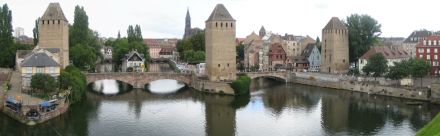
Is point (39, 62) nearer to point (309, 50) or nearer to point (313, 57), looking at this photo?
point (313, 57)

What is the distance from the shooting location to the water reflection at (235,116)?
3081cm

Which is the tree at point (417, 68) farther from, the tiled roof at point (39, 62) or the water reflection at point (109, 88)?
the tiled roof at point (39, 62)

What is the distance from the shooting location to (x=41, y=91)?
37094 mm

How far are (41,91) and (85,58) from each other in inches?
718

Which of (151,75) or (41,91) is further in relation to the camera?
(151,75)

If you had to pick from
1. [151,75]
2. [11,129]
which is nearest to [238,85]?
[151,75]

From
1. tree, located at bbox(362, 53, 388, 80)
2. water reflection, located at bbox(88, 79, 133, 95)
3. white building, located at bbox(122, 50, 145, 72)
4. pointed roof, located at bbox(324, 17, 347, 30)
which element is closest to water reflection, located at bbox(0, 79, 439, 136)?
water reflection, located at bbox(88, 79, 133, 95)

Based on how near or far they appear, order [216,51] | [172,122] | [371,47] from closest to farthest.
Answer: [172,122] < [216,51] < [371,47]

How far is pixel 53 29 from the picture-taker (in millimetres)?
49312

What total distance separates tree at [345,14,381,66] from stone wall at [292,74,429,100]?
26.6ft

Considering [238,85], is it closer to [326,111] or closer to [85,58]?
[326,111]

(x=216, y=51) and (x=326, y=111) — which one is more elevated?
(x=216, y=51)

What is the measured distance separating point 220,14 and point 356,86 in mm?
14670

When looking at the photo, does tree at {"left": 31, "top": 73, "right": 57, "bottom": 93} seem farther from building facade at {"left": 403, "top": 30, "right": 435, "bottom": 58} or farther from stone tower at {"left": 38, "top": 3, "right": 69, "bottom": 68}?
building facade at {"left": 403, "top": 30, "right": 435, "bottom": 58}
